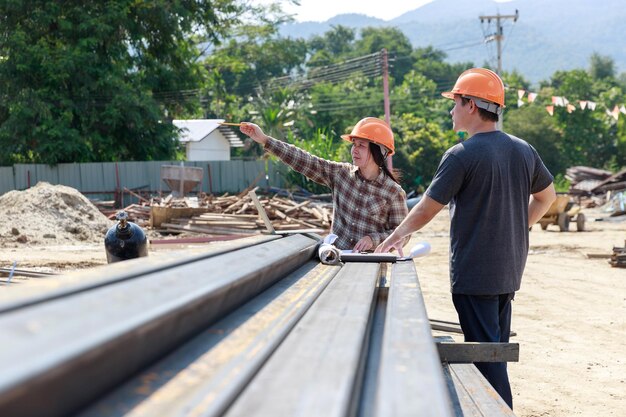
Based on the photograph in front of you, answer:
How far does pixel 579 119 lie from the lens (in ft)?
220

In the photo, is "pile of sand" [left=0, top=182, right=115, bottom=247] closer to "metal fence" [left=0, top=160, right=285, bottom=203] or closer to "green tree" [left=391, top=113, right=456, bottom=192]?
"metal fence" [left=0, top=160, right=285, bottom=203]

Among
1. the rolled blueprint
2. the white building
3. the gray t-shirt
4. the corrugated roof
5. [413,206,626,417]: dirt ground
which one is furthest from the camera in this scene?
the white building

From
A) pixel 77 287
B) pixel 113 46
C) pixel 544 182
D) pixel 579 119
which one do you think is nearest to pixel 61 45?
pixel 113 46

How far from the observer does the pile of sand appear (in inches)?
781

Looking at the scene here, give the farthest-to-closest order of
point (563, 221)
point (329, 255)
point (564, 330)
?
1. point (563, 221)
2. point (564, 330)
3. point (329, 255)

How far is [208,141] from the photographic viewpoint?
6103cm

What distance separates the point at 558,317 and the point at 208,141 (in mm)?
52554

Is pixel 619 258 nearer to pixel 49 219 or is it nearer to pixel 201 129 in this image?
pixel 49 219

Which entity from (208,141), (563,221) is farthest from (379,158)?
(208,141)

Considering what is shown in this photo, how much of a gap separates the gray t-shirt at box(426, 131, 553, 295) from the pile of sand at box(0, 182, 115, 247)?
54.2ft

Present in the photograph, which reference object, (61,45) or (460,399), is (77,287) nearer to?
(460,399)

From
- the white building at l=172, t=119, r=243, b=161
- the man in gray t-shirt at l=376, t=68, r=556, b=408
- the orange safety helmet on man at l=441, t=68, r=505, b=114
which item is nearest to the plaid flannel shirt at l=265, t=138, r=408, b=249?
the man in gray t-shirt at l=376, t=68, r=556, b=408

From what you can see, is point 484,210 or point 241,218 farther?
point 241,218

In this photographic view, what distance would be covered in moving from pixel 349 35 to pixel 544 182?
14595cm
